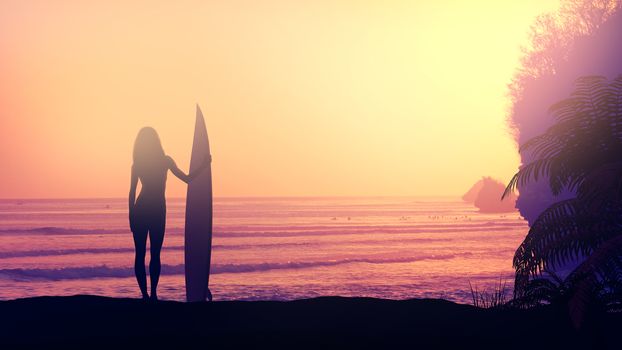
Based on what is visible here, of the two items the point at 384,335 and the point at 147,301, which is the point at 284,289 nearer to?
the point at 147,301

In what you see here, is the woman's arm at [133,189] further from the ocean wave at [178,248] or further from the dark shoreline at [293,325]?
the ocean wave at [178,248]

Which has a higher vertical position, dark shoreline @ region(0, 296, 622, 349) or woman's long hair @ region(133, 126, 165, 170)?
woman's long hair @ region(133, 126, 165, 170)

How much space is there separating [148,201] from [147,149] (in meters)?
0.82

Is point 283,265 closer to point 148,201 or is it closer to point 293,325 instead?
point 148,201

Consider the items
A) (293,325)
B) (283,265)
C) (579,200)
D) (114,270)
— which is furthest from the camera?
(283,265)

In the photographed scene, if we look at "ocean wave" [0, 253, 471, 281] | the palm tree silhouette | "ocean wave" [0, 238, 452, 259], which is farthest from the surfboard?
"ocean wave" [0, 238, 452, 259]

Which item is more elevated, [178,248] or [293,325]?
[293,325]

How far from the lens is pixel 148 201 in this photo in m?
10.6

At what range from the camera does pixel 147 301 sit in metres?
10.5

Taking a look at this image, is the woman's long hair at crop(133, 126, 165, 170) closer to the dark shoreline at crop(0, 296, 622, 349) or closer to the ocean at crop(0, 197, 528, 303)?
the dark shoreline at crop(0, 296, 622, 349)

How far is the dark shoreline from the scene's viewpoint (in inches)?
320

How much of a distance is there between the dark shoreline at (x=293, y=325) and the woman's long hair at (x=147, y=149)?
6.85 feet

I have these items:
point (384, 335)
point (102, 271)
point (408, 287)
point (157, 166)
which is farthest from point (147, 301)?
point (102, 271)

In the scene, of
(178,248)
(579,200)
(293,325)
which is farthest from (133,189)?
(178,248)
